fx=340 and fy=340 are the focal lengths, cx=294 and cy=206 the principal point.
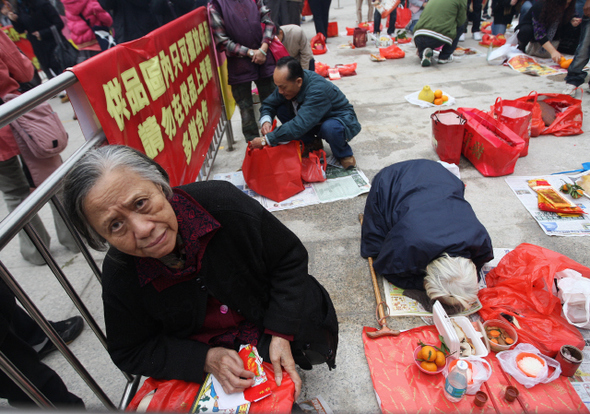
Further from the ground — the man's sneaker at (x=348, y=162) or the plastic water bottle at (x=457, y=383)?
the plastic water bottle at (x=457, y=383)

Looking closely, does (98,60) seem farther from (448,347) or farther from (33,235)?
(448,347)

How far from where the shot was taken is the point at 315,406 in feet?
5.65

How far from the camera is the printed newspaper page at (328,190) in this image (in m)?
3.31

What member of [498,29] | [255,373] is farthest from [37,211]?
[498,29]

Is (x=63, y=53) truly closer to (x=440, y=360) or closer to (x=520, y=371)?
(x=440, y=360)

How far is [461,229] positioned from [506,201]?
143 centimetres

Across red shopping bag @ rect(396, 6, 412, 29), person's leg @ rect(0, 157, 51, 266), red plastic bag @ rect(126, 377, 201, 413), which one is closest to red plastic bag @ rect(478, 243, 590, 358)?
red plastic bag @ rect(126, 377, 201, 413)

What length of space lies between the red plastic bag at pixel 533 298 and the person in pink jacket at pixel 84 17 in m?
5.80

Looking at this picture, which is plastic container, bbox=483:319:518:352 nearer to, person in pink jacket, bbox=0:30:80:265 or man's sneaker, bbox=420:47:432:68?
person in pink jacket, bbox=0:30:80:265

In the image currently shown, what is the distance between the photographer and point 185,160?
2805 millimetres

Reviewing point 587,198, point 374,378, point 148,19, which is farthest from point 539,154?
point 148,19

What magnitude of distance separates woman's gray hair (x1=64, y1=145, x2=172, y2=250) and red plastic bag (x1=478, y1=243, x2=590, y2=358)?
6.65 ft

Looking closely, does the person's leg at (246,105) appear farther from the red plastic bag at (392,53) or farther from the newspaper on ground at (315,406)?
the red plastic bag at (392,53)

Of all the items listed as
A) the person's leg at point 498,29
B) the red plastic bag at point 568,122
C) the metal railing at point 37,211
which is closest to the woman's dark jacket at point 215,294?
the metal railing at point 37,211
